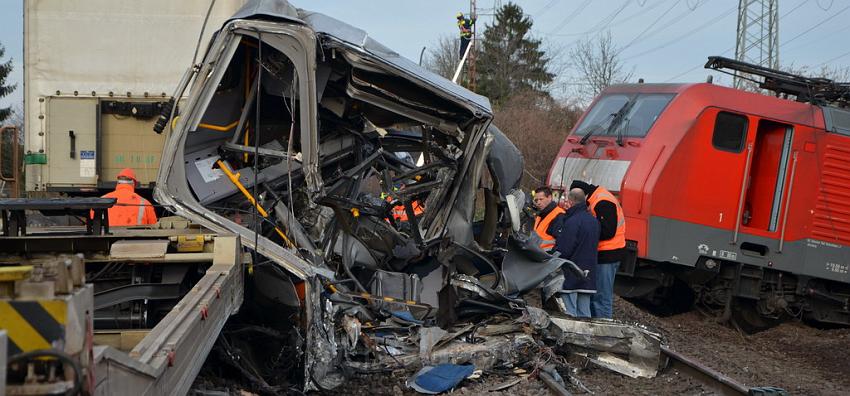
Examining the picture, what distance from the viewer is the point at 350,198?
725 centimetres

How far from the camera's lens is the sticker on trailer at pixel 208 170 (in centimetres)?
659

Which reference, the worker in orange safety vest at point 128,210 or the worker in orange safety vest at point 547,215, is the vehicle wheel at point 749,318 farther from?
the worker in orange safety vest at point 128,210

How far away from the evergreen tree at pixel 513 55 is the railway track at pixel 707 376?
3565 centimetres

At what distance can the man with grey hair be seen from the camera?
8562 mm

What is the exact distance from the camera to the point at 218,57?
6055 mm

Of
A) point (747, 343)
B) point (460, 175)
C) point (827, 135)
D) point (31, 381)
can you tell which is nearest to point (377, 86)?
point (460, 175)

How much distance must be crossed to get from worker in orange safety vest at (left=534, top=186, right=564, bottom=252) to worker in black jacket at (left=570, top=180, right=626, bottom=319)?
507mm

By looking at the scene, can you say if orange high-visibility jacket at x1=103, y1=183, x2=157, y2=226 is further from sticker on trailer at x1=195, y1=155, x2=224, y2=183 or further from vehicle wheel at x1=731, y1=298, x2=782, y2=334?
vehicle wheel at x1=731, y1=298, x2=782, y2=334

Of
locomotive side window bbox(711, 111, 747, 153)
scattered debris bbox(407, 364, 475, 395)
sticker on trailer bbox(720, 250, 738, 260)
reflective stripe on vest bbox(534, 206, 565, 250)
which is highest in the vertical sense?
locomotive side window bbox(711, 111, 747, 153)

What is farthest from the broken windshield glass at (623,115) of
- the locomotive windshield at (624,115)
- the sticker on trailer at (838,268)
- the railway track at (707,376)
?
the railway track at (707,376)

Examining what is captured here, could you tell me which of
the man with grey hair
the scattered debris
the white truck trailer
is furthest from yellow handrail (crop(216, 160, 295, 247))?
the white truck trailer

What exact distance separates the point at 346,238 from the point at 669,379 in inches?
123

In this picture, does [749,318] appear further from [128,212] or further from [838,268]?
[128,212]

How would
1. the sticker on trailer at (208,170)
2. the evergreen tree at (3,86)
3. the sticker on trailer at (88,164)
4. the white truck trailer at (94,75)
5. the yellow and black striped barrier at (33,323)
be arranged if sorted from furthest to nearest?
1. the evergreen tree at (3,86)
2. the sticker on trailer at (88,164)
3. the white truck trailer at (94,75)
4. the sticker on trailer at (208,170)
5. the yellow and black striped barrier at (33,323)
